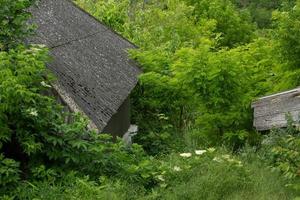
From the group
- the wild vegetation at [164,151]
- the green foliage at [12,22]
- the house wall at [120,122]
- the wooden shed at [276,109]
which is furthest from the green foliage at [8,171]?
the wooden shed at [276,109]

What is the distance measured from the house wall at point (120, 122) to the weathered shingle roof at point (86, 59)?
589 mm

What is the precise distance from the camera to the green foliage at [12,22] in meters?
7.15

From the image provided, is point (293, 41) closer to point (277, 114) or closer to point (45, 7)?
point (277, 114)

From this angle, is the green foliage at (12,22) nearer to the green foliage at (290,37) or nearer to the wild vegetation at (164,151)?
the wild vegetation at (164,151)

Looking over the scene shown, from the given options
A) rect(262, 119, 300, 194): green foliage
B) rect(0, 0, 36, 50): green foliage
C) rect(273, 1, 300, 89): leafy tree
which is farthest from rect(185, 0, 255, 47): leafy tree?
rect(0, 0, 36, 50): green foliage

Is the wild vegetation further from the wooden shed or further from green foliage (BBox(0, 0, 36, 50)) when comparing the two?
the wooden shed

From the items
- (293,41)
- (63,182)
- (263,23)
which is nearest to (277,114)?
(293,41)

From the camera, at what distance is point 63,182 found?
20.5 feet

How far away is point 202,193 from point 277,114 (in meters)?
2.85

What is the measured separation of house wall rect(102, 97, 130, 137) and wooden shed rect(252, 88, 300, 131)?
7.90ft

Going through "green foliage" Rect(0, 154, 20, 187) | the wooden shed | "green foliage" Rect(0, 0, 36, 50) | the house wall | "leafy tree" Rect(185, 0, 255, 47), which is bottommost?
"leafy tree" Rect(185, 0, 255, 47)

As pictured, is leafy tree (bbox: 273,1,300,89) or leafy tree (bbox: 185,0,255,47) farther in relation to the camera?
leafy tree (bbox: 185,0,255,47)

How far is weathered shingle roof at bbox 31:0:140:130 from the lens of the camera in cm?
794

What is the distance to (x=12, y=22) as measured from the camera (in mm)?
7238
